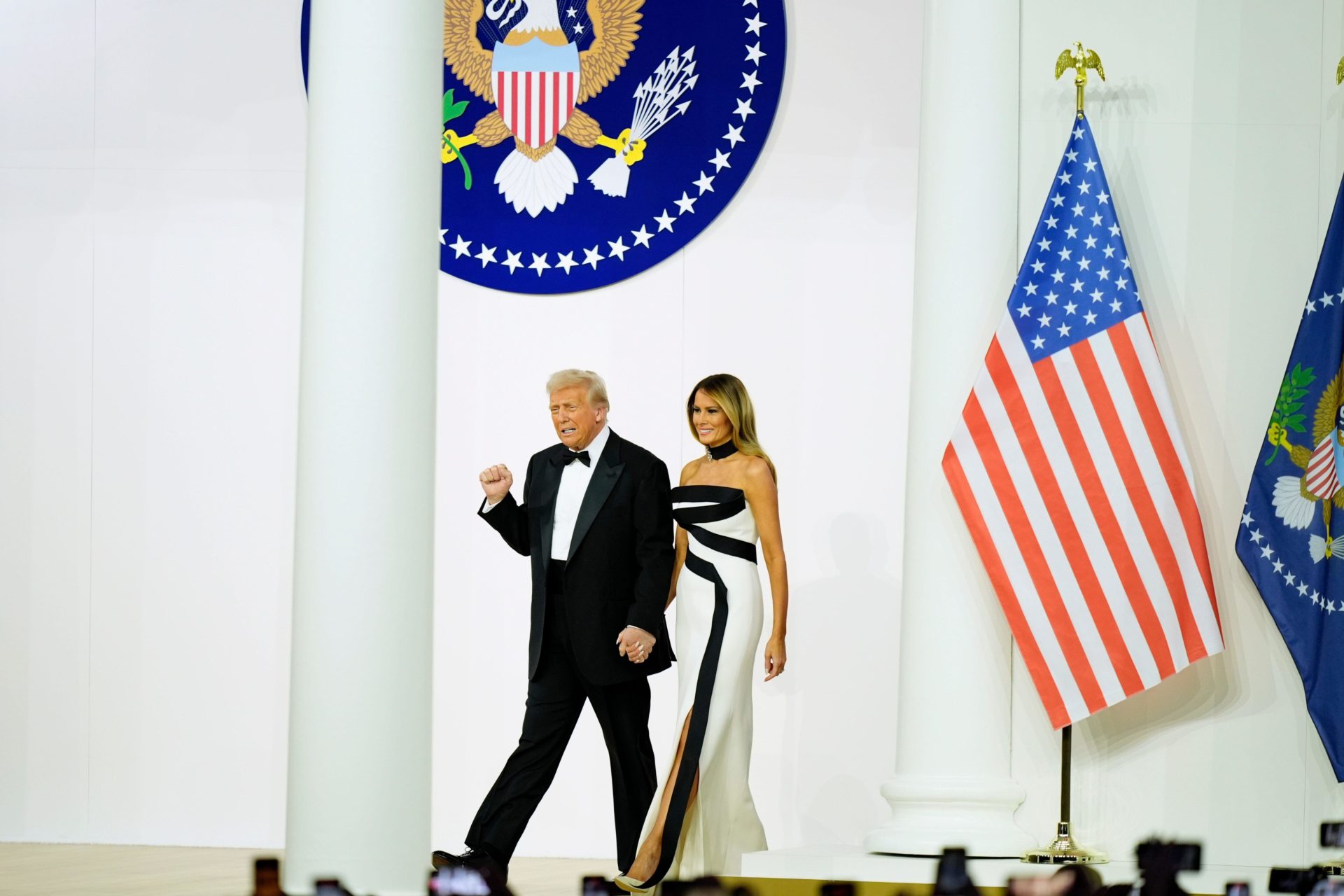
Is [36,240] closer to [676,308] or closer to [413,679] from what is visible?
[676,308]

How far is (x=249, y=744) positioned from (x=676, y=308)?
2889 mm

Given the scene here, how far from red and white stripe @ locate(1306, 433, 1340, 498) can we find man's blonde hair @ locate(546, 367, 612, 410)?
7.92 ft

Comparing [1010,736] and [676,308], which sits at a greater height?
[676,308]

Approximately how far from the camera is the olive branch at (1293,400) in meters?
5.06

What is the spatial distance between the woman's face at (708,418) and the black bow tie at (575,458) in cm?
40

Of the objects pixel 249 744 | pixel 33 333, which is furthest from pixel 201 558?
pixel 33 333

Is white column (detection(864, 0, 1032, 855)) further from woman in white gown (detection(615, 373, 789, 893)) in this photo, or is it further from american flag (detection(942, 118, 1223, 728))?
woman in white gown (detection(615, 373, 789, 893))

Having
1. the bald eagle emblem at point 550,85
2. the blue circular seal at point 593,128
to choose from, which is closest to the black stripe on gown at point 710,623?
the blue circular seal at point 593,128

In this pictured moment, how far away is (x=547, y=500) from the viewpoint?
18.6 feet

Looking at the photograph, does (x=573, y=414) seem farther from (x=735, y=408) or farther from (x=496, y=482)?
(x=735, y=408)

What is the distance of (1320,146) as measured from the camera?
5348 millimetres

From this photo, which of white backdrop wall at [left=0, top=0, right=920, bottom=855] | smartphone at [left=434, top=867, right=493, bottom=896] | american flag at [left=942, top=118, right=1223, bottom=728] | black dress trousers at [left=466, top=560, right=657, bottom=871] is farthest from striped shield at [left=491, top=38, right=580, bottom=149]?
smartphone at [left=434, top=867, right=493, bottom=896]

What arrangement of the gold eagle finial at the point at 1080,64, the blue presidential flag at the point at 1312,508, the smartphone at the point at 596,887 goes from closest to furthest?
the smartphone at the point at 596,887 → the blue presidential flag at the point at 1312,508 → the gold eagle finial at the point at 1080,64

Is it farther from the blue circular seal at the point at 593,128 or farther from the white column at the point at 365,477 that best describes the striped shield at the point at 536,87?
the white column at the point at 365,477
